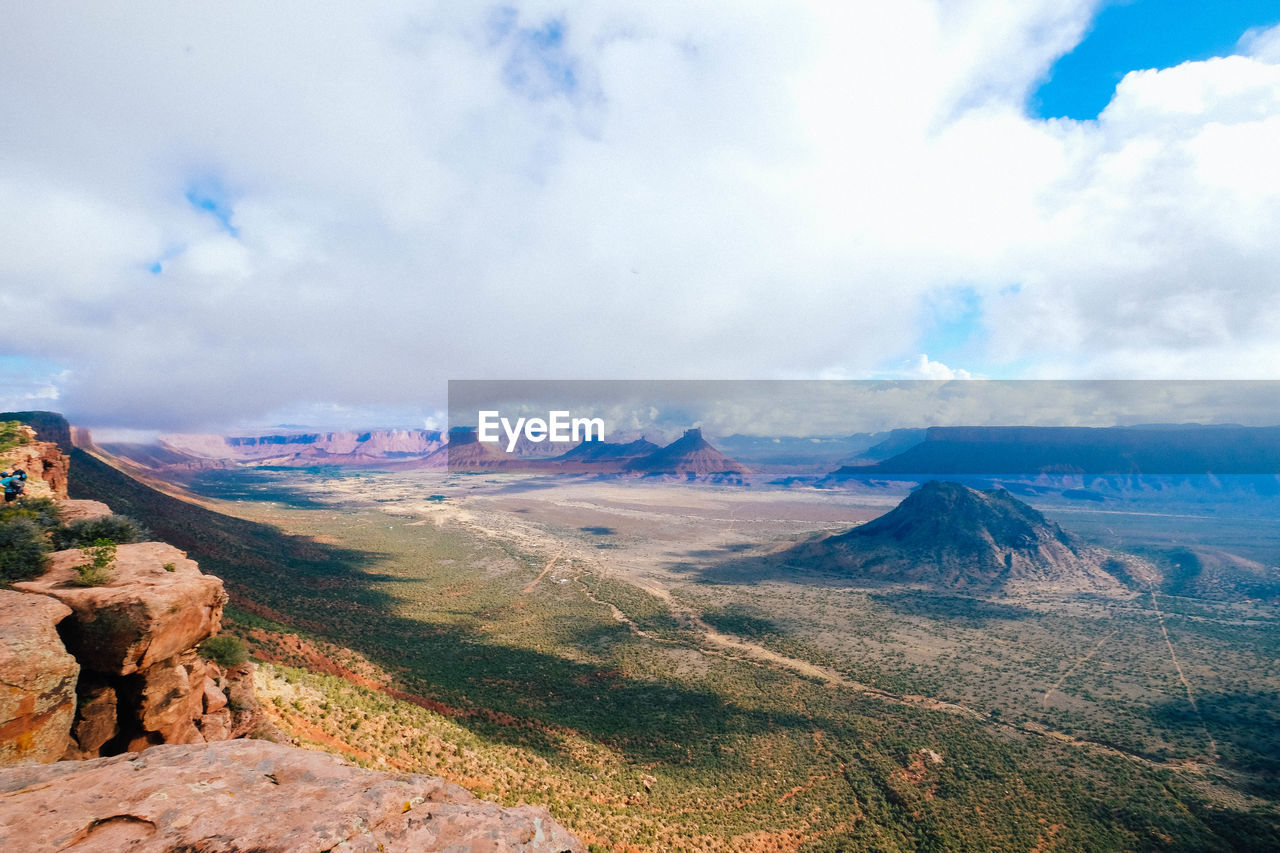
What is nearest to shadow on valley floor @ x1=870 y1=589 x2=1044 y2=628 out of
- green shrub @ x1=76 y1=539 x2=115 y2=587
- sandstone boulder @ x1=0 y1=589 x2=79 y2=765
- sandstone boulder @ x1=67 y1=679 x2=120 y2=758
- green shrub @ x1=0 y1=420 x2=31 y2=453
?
sandstone boulder @ x1=67 y1=679 x2=120 y2=758

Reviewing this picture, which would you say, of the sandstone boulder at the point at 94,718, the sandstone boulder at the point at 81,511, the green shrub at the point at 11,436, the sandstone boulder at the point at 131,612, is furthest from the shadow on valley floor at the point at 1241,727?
the green shrub at the point at 11,436

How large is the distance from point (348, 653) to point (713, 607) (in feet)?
138

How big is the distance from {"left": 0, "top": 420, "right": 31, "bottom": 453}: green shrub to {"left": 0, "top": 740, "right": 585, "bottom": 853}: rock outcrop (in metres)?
32.2

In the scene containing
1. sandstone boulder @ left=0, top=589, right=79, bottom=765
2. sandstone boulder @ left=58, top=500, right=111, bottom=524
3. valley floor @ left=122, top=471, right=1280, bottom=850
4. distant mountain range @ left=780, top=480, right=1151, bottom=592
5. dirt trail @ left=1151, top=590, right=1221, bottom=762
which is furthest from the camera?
distant mountain range @ left=780, top=480, right=1151, bottom=592

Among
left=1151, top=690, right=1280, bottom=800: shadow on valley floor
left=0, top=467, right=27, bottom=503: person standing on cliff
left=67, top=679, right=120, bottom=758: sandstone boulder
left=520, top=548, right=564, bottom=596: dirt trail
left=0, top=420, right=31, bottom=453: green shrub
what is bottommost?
left=520, top=548, right=564, bottom=596: dirt trail

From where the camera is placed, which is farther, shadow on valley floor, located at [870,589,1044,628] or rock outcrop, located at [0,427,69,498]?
shadow on valley floor, located at [870,589,1044,628]

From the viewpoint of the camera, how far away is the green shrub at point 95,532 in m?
17.3

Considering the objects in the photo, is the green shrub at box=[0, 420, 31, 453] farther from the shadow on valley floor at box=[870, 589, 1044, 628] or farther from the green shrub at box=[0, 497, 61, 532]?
the shadow on valley floor at box=[870, 589, 1044, 628]

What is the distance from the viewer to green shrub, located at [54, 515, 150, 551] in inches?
682

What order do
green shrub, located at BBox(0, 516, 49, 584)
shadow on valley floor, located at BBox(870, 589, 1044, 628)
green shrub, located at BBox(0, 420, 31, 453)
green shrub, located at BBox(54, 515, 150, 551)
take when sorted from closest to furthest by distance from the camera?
green shrub, located at BBox(0, 516, 49, 584)
green shrub, located at BBox(54, 515, 150, 551)
green shrub, located at BBox(0, 420, 31, 453)
shadow on valley floor, located at BBox(870, 589, 1044, 628)

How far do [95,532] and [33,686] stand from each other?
11.9 meters

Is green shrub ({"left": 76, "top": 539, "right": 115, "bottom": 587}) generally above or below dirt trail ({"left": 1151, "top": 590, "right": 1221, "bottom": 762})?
above

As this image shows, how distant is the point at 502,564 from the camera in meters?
79.3

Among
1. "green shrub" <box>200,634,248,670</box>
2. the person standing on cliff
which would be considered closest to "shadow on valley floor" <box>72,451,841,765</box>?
"green shrub" <box>200,634,248,670</box>
